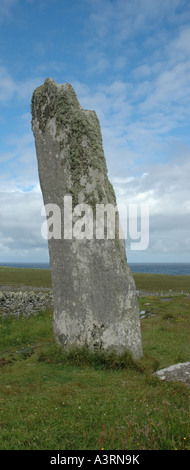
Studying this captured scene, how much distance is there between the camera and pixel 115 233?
9375mm

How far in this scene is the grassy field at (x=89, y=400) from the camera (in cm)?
424

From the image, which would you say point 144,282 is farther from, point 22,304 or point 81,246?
point 81,246

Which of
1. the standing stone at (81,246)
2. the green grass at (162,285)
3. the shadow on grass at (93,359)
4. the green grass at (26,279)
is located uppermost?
the standing stone at (81,246)

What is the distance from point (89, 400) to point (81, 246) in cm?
437

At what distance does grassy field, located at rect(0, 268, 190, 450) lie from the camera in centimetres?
424

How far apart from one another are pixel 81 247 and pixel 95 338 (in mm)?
2666

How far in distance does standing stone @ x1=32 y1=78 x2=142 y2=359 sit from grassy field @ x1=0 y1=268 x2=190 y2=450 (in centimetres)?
68

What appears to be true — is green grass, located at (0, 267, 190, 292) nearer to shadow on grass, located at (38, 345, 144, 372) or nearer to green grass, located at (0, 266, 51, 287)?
green grass, located at (0, 266, 51, 287)

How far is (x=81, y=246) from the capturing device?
9.20 m

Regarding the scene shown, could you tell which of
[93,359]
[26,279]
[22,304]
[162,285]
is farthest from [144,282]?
[93,359]

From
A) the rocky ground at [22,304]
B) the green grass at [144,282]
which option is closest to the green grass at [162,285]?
the green grass at [144,282]

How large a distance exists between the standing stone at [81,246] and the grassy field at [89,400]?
68 cm

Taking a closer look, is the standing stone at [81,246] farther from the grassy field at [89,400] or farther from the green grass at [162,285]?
the green grass at [162,285]

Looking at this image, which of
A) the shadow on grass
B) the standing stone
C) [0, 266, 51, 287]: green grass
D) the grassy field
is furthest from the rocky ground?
[0, 266, 51, 287]: green grass
